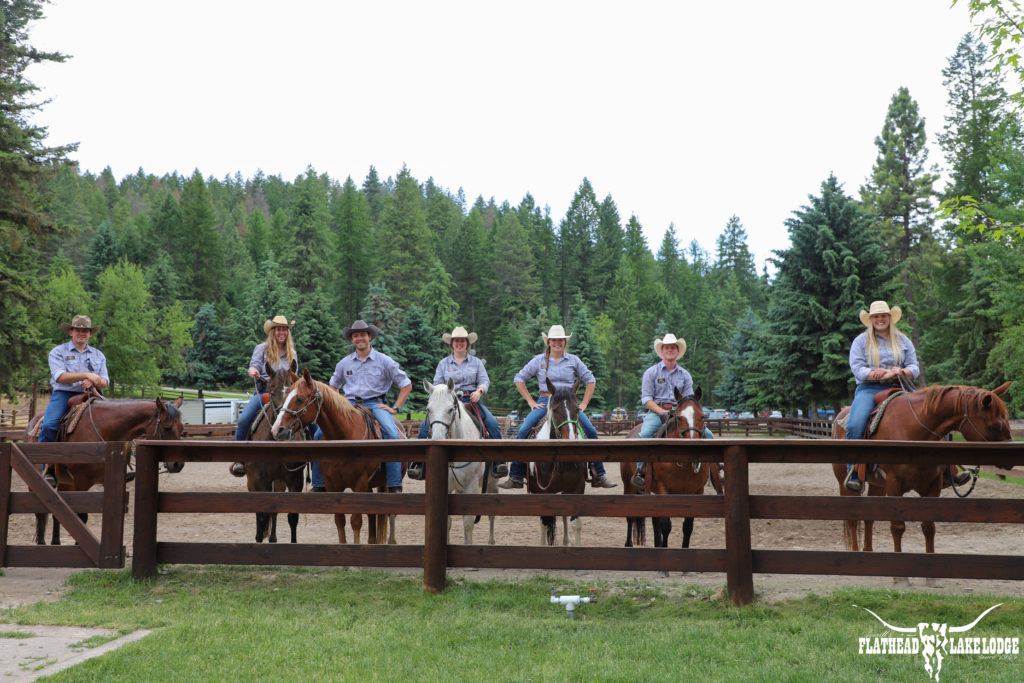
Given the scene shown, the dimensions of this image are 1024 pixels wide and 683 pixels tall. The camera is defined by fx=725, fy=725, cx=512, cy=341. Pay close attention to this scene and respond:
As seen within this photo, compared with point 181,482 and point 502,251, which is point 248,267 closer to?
point 502,251

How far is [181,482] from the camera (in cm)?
1898

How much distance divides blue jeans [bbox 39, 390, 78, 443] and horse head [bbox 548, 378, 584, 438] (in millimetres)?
6486

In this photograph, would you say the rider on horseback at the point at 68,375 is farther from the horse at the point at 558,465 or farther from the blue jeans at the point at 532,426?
the horse at the point at 558,465

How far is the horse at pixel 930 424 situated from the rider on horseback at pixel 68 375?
9.69 metres

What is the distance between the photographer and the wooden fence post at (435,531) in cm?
642

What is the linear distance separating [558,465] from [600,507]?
2.49 meters

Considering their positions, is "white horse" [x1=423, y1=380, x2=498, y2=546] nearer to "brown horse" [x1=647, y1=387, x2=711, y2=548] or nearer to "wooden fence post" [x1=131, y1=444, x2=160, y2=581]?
"brown horse" [x1=647, y1=387, x2=711, y2=548]

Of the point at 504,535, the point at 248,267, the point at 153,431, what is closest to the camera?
the point at 153,431

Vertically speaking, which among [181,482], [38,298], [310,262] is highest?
[310,262]

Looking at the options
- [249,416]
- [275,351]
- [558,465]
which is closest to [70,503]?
[249,416]

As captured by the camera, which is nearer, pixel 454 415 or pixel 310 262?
pixel 454 415

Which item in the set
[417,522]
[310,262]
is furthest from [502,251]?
[417,522]

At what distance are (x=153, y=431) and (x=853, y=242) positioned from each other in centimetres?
3132

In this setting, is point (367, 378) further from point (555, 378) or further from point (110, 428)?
point (110, 428)
